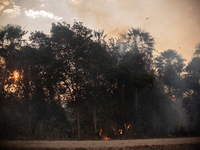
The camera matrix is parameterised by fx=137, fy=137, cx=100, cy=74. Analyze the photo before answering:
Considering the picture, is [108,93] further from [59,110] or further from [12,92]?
[12,92]

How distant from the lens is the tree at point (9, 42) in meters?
16.6

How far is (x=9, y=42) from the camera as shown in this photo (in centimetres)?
1688

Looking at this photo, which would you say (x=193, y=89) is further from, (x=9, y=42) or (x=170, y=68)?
(x=9, y=42)

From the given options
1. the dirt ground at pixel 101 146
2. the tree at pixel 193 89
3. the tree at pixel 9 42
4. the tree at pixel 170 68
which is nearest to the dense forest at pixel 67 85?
the tree at pixel 9 42

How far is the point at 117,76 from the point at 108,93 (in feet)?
7.84

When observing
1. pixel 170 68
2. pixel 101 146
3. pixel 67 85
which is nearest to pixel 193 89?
pixel 170 68

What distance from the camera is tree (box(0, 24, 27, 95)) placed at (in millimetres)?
16562

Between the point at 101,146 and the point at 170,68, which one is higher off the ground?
the point at 170,68

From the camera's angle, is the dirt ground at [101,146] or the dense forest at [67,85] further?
the dense forest at [67,85]

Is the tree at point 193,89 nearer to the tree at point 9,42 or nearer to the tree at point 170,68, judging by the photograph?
the tree at point 170,68

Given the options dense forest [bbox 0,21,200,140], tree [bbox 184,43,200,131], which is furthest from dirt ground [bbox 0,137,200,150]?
tree [bbox 184,43,200,131]

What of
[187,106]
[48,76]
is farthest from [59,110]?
[187,106]

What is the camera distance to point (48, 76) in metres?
14.6

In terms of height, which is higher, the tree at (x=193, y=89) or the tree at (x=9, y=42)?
the tree at (x=9, y=42)
